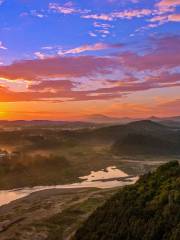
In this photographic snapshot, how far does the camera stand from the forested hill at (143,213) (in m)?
32.1

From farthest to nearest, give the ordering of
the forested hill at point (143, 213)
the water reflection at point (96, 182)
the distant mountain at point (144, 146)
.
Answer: the distant mountain at point (144, 146) → the water reflection at point (96, 182) → the forested hill at point (143, 213)

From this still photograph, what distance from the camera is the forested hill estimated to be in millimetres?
32094

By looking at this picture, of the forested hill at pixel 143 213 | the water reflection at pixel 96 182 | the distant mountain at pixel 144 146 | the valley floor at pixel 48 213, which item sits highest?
the distant mountain at pixel 144 146

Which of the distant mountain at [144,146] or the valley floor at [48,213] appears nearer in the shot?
the valley floor at [48,213]

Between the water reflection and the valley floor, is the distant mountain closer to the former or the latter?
the water reflection

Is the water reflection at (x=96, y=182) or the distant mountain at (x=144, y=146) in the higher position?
the distant mountain at (x=144, y=146)

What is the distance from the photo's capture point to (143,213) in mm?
35219

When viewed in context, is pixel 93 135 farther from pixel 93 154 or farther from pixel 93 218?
pixel 93 218

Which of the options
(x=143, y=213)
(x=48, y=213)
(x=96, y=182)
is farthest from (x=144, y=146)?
(x=143, y=213)

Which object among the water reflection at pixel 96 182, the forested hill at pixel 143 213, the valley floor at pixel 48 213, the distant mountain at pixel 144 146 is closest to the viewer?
the forested hill at pixel 143 213

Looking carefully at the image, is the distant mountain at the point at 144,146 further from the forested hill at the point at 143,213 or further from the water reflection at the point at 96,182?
the forested hill at the point at 143,213

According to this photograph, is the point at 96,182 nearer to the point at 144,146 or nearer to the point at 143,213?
the point at 143,213

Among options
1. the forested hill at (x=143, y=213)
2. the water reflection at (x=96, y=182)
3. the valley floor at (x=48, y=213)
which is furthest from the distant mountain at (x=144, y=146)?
the forested hill at (x=143, y=213)

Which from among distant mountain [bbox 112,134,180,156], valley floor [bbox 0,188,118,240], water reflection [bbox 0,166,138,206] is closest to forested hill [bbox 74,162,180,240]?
valley floor [bbox 0,188,118,240]
